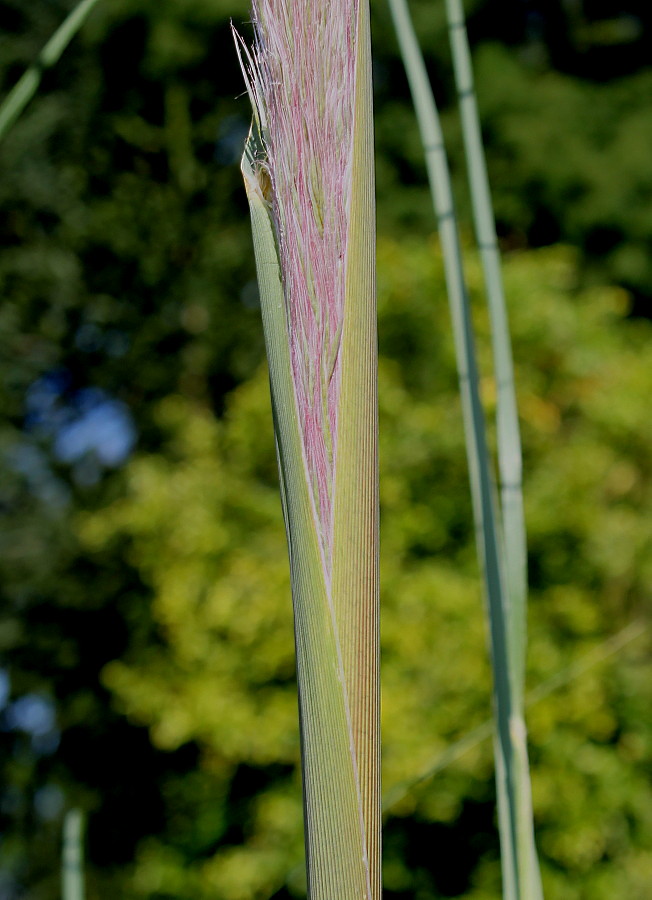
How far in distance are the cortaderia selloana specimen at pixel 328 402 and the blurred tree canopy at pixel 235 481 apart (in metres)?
2.72

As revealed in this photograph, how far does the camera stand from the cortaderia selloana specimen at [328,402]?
0.93 feet

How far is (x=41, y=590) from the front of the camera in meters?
4.43

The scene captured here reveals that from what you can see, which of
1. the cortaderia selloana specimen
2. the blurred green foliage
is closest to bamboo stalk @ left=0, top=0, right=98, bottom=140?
the cortaderia selloana specimen

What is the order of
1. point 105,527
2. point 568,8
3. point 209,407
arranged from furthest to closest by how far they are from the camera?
point 568,8
point 209,407
point 105,527

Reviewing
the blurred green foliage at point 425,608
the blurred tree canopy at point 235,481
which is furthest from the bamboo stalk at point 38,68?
the blurred tree canopy at point 235,481

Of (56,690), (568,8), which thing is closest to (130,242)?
(56,690)

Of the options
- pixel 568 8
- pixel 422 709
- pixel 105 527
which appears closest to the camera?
pixel 422 709

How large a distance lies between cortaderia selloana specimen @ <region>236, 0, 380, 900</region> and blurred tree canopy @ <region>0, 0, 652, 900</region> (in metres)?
2.72

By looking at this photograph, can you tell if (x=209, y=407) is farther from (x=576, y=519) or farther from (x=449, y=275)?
(x=449, y=275)

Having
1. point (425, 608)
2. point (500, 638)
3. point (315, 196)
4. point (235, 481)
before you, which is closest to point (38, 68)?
point (315, 196)

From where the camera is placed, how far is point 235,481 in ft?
11.9

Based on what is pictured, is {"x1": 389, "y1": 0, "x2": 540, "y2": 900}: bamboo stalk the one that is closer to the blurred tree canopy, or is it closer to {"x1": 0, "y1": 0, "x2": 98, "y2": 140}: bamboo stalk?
{"x1": 0, "y1": 0, "x2": 98, "y2": 140}: bamboo stalk

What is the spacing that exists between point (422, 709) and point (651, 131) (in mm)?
4025

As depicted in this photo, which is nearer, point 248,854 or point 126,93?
point 248,854
